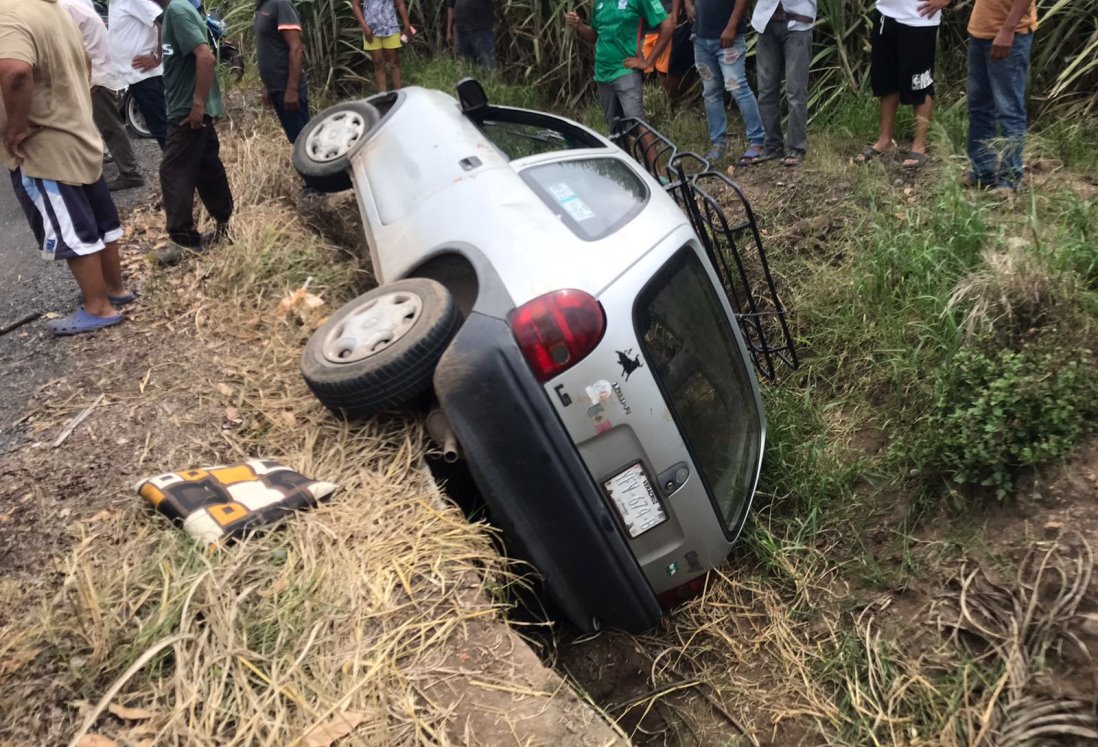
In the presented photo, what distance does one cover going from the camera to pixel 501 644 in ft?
8.10

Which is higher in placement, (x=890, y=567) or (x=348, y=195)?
(x=348, y=195)

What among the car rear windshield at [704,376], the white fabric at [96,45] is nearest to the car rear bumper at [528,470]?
the car rear windshield at [704,376]

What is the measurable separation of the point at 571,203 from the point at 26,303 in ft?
11.7

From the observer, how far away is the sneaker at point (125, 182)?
6.47m

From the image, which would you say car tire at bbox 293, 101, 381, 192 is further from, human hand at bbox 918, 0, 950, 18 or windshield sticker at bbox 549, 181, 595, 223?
human hand at bbox 918, 0, 950, 18

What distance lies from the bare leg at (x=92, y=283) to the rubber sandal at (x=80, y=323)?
0.03 m

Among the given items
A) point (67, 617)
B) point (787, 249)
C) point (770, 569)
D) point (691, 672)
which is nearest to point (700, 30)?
point (787, 249)

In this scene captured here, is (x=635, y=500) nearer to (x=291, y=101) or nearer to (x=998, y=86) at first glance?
(x=998, y=86)

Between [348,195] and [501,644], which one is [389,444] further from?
[348,195]

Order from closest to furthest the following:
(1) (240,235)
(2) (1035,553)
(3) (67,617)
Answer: (3) (67,617), (2) (1035,553), (1) (240,235)

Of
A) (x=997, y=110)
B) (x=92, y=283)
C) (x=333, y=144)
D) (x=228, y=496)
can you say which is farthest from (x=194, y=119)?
(x=997, y=110)

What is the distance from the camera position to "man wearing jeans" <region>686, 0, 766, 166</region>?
6.01 meters

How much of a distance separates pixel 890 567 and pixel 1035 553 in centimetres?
61

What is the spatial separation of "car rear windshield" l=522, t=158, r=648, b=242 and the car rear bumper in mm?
643
